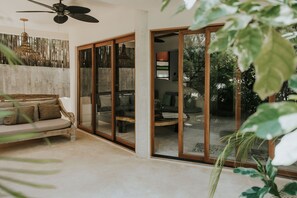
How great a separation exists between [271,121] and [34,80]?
25.7 feet

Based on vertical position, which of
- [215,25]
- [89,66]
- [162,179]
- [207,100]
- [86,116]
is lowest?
[162,179]

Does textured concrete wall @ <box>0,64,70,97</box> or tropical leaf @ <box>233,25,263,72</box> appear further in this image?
textured concrete wall @ <box>0,64,70,97</box>

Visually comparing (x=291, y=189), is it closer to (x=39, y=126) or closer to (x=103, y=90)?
(x=39, y=126)

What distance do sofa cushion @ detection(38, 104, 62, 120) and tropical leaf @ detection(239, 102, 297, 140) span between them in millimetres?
5732

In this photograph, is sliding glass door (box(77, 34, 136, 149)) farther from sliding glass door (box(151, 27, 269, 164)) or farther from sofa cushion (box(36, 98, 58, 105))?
sliding glass door (box(151, 27, 269, 164))

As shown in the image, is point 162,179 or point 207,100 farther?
point 207,100

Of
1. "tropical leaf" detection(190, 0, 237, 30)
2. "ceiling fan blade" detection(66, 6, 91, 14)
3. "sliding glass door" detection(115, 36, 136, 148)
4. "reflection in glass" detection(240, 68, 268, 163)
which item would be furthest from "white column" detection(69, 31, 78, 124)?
"tropical leaf" detection(190, 0, 237, 30)

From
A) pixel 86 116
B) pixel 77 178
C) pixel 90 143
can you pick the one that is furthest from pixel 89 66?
pixel 77 178

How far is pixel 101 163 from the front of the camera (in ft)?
13.3

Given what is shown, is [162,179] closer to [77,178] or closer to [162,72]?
[77,178]

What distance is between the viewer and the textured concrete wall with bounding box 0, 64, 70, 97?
697cm

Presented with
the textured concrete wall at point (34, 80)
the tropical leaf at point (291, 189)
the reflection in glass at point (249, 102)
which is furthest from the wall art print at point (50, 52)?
the tropical leaf at point (291, 189)

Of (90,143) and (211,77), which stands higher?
(211,77)

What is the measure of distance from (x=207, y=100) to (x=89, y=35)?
3400 mm
